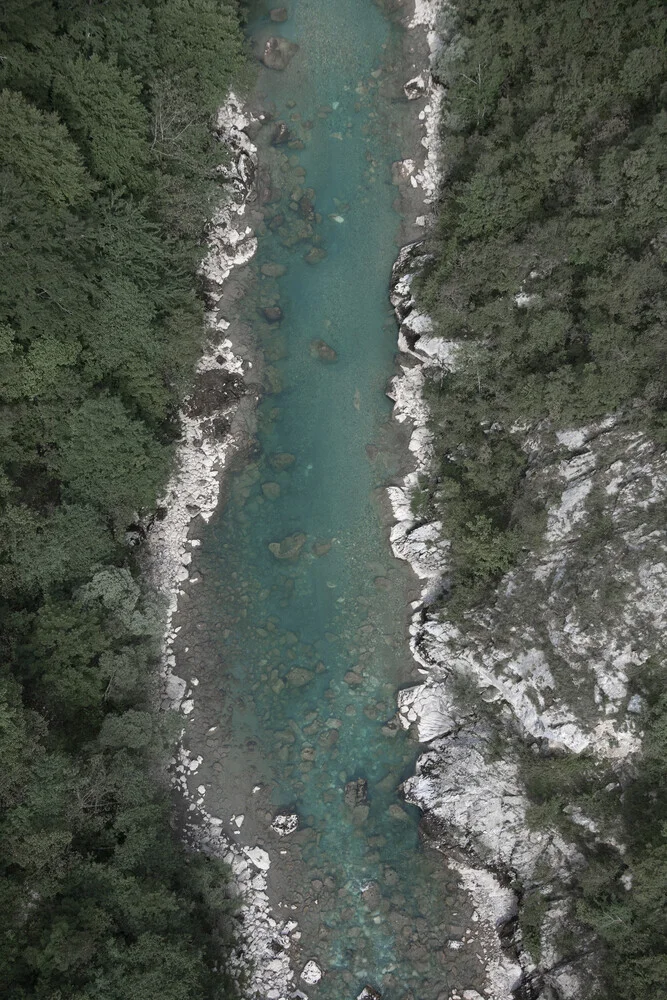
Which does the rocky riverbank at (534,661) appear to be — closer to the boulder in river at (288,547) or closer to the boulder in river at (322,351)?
the boulder in river at (322,351)

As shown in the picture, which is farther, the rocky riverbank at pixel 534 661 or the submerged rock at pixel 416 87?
the submerged rock at pixel 416 87

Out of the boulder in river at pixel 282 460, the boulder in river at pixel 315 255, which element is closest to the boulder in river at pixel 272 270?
the boulder in river at pixel 315 255

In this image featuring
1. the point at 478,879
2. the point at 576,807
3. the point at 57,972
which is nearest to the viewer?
the point at 57,972

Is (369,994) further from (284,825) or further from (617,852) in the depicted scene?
(617,852)

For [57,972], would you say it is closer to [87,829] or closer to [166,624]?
[87,829]

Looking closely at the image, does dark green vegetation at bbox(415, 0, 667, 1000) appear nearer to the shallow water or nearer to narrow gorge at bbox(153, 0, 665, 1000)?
narrow gorge at bbox(153, 0, 665, 1000)

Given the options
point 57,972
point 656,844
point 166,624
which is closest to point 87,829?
point 57,972
